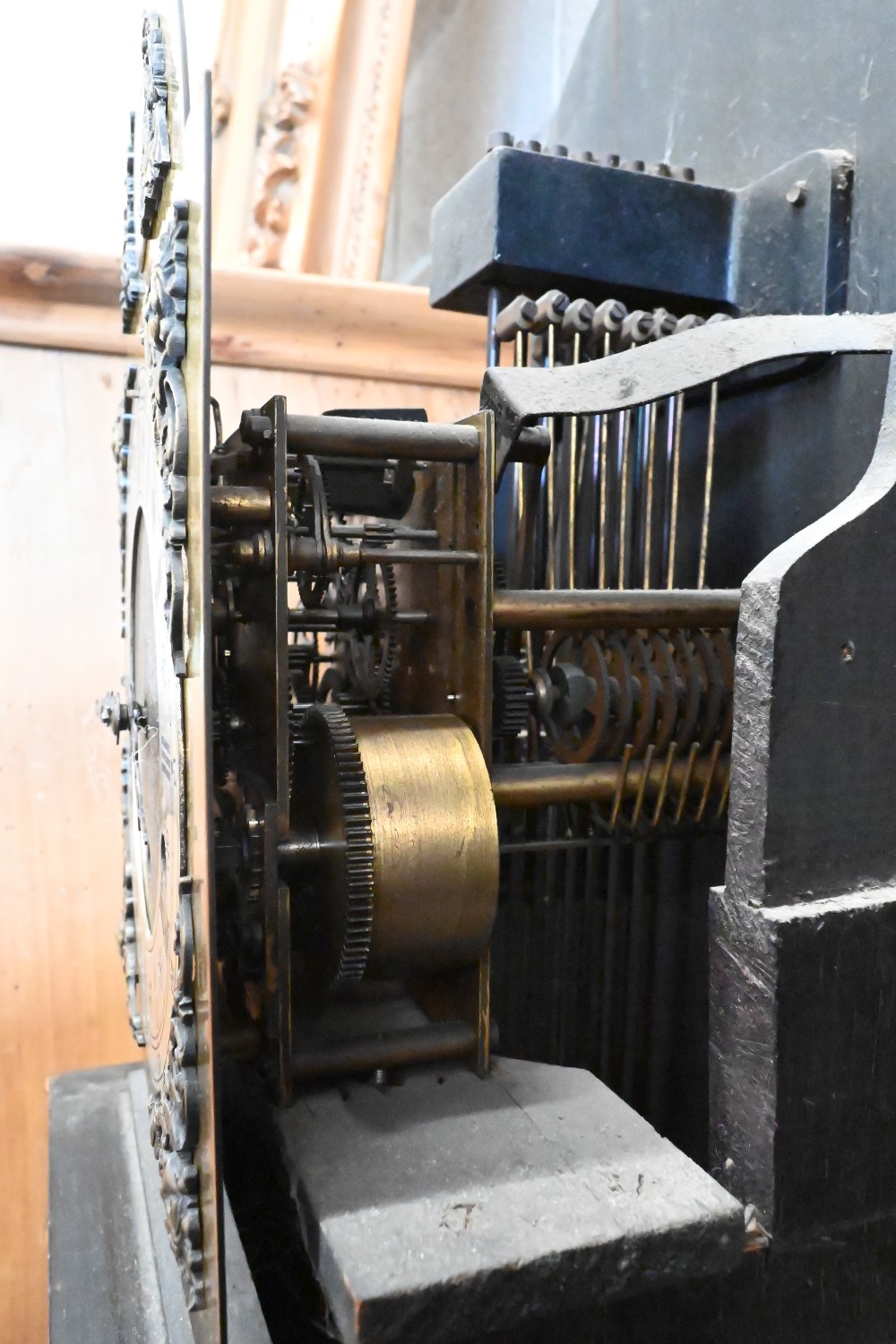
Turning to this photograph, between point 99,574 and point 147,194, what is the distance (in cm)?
119

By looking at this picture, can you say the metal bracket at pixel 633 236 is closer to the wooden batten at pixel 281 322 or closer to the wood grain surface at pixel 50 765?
the wooden batten at pixel 281 322

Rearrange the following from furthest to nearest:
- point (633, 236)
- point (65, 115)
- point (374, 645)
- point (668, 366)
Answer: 1. point (65, 115)
2. point (633, 236)
3. point (374, 645)
4. point (668, 366)

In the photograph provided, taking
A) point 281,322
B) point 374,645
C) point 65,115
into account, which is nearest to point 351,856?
point 374,645

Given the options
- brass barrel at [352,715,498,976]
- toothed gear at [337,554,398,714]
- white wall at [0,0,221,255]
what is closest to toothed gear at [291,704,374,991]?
brass barrel at [352,715,498,976]

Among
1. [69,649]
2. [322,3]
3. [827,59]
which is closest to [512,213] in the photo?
[827,59]

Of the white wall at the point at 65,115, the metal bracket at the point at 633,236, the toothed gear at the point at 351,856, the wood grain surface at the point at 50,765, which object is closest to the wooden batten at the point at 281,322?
the wood grain surface at the point at 50,765

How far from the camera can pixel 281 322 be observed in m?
2.03

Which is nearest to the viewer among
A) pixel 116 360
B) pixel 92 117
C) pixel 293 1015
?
pixel 293 1015

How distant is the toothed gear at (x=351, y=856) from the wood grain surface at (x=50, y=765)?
1141mm

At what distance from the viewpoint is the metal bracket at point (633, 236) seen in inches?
52.9

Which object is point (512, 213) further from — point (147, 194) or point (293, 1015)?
point (293, 1015)

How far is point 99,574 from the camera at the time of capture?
1966 millimetres

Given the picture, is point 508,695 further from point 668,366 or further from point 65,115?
point 65,115

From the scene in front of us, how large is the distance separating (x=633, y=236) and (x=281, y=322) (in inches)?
33.6
